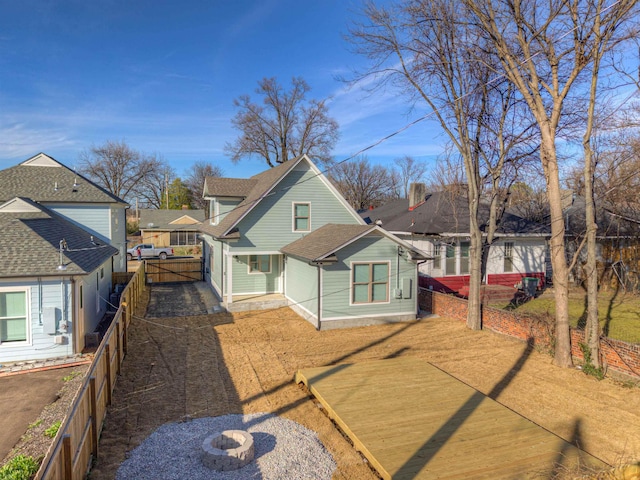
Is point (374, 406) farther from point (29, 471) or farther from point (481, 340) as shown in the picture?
point (481, 340)

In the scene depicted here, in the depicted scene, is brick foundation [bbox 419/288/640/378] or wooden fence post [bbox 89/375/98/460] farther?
brick foundation [bbox 419/288/640/378]

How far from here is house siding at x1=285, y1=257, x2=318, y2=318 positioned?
1498 cm

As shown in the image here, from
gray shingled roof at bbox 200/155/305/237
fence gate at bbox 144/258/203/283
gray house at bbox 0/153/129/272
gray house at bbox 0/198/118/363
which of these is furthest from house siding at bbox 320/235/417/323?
fence gate at bbox 144/258/203/283

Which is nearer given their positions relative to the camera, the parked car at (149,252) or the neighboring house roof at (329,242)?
the neighboring house roof at (329,242)

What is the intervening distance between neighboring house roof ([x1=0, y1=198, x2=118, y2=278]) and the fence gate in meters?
9.80

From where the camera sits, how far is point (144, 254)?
123ft

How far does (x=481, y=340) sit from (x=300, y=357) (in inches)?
242

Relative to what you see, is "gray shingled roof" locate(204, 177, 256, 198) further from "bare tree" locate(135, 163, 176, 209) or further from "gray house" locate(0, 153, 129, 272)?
"bare tree" locate(135, 163, 176, 209)

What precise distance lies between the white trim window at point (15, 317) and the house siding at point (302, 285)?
28.5 feet

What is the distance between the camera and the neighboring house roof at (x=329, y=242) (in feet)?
46.6

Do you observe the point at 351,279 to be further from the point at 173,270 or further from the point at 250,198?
the point at 173,270

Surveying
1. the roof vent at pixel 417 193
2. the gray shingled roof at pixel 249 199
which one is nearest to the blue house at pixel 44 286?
the gray shingled roof at pixel 249 199

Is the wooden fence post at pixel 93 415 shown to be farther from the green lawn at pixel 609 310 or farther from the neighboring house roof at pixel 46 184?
the neighboring house roof at pixel 46 184

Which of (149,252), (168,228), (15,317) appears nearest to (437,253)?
(15,317)
